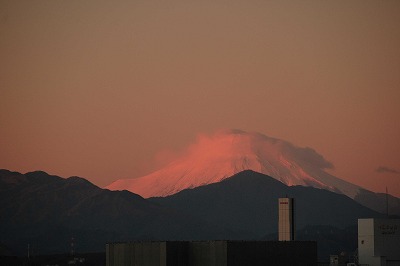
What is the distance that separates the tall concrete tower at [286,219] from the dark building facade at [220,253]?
30317 mm

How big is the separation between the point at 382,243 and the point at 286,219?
16.0 metres

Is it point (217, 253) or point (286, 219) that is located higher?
point (286, 219)

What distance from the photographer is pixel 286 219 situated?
171125mm

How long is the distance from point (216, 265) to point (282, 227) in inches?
1533

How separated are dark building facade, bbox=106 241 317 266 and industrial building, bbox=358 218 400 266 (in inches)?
1142

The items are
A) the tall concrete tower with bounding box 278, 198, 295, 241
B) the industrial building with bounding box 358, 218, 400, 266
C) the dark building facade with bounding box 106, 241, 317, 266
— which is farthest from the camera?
the tall concrete tower with bounding box 278, 198, 295, 241

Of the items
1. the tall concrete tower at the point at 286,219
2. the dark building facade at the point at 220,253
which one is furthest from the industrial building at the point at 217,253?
the tall concrete tower at the point at 286,219

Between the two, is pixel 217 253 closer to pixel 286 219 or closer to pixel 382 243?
pixel 286 219

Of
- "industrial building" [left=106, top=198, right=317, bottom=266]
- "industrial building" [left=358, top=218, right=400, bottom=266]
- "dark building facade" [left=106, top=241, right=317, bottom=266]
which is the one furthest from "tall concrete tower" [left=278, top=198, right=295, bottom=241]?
"dark building facade" [left=106, top=241, right=317, bottom=266]

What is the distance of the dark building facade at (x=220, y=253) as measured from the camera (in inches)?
5241

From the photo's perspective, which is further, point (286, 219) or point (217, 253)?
point (286, 219)

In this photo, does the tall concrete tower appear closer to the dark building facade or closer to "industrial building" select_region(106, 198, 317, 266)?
"industrial building" select_region(106, 198, 317, 266)

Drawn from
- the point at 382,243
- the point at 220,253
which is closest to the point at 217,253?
the point at 220,253

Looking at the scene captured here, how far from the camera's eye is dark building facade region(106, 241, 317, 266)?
13312 cm
